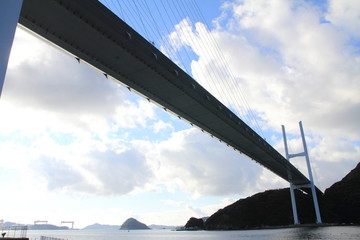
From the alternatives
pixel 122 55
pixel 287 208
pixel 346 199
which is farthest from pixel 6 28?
pixel 287 208

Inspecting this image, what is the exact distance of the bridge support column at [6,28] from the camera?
3.95 meters

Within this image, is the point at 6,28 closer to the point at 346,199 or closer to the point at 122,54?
the point at 122,54

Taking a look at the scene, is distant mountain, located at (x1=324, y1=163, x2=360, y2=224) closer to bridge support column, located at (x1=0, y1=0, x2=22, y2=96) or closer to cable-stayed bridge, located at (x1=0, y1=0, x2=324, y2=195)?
cable-stayed bridge, located at (x1=0, y1=0, x2=324, y2=195)

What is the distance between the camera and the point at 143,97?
859 inches

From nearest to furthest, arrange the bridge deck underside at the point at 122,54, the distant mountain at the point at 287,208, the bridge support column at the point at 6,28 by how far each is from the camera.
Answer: the bridge support column at the point at 6,28 → the bridge deck underside at the point at 122,54 → the distant mountain at the point at 287,208

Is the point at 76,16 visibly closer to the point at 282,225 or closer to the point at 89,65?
the point at 89,65

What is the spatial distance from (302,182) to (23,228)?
59.9 metres

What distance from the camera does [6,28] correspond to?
403 cm

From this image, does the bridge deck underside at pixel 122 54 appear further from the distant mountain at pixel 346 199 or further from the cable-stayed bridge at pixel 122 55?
the distant mountain at pixel 346 199

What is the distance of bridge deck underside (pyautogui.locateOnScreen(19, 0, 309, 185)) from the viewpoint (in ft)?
43.1

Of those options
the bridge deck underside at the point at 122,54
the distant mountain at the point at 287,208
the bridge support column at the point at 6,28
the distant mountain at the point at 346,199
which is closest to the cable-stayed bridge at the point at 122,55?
the bridge deck underside at the point at 122,54

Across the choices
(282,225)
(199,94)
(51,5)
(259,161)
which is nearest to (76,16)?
(51,5)

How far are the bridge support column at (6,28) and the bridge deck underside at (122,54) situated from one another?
9263 millimetres

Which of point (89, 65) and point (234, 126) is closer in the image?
point (89, 65)
